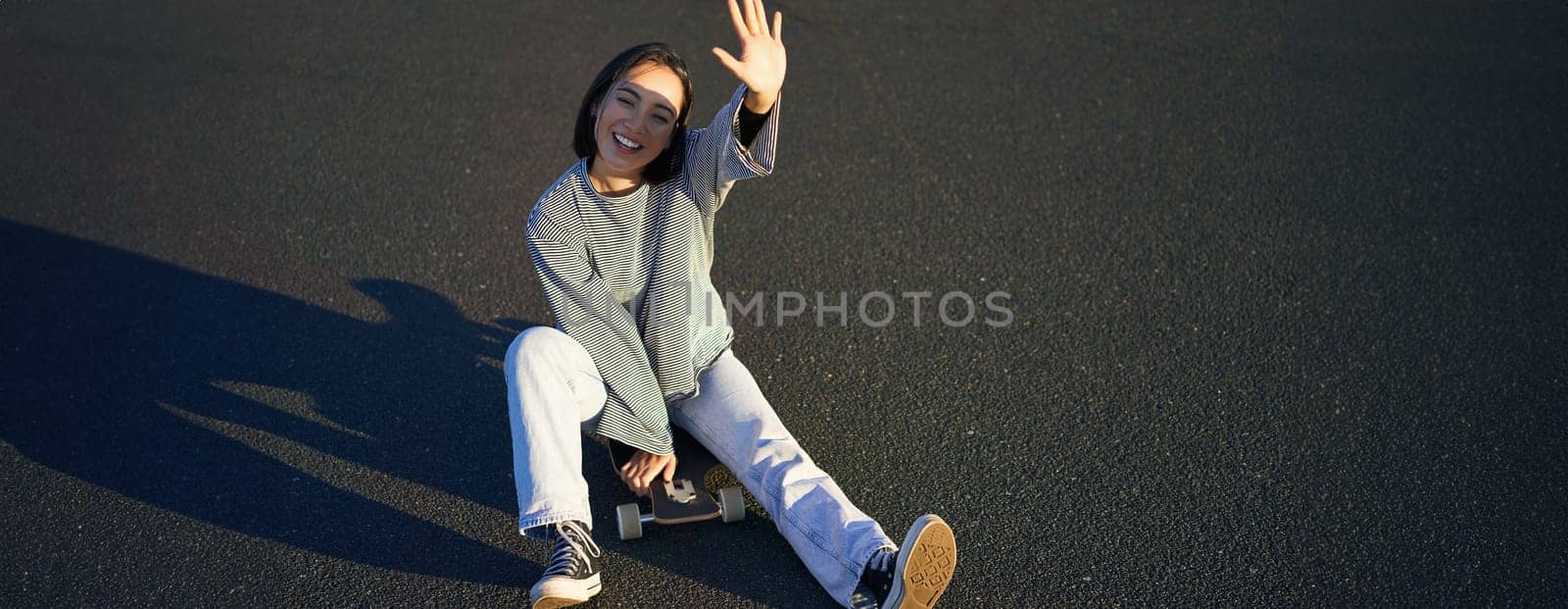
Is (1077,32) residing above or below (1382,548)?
above

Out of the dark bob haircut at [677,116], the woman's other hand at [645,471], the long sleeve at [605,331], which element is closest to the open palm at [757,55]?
the dark bob haircut at [677,116]

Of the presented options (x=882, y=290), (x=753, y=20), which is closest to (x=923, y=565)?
(x=753, y=20)

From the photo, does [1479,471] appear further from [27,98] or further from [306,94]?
[27,98]

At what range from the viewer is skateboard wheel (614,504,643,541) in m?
3.06

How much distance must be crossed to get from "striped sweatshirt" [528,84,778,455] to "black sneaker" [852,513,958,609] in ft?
2.29

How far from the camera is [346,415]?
135 inches

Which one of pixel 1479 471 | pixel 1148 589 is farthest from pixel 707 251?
pixel 1479 471

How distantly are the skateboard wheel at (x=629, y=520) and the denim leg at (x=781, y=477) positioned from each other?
0.87 feet

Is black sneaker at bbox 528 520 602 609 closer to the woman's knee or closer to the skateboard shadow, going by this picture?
the skateboard shadow

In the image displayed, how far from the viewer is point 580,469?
2.91m

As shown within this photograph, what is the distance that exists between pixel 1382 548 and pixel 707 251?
191cm

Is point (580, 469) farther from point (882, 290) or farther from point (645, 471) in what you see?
point (882, 290)

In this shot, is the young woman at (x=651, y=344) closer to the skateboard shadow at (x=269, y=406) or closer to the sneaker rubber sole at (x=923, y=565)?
the sneaker rubber sole at (x=923, y=565)

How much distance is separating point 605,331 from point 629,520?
1.61ft
